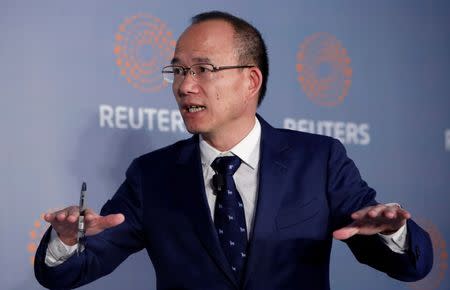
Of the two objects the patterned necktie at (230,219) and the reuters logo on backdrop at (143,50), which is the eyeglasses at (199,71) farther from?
the reuters logo on backdrop at (143,50)

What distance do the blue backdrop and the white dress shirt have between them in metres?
0.51

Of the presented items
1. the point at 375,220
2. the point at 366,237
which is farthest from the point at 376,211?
the point at 366,237

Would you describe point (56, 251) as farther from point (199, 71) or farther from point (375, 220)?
point (375, 220)

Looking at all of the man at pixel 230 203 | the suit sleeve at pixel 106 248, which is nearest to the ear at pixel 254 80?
the man at pixel 230 203

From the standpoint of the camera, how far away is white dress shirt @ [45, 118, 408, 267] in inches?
74.4

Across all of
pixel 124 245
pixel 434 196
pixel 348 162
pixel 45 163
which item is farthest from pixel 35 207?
pixel 434 196

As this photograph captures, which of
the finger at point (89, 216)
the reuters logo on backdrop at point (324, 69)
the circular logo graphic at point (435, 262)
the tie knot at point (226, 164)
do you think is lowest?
the circular logo graphic at point (435, 262)

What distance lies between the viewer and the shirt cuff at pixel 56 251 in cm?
188

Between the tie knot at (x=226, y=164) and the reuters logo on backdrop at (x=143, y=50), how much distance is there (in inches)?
25.3

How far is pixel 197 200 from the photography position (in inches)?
80.5

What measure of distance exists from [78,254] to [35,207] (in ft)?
1.85

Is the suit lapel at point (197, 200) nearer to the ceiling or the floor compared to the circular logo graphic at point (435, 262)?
nearer to the ceiling

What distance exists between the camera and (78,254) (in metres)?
1.90

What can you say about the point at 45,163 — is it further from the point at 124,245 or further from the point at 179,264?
the point at 179,264
